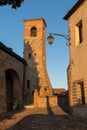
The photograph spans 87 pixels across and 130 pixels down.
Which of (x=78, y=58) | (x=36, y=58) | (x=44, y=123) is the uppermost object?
(x=36, y=58)

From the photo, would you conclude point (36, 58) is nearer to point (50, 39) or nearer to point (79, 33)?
point (79, 33)

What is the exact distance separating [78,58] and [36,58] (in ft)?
96.3

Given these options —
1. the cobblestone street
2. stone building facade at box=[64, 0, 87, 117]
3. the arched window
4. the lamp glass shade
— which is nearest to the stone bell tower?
the arched window

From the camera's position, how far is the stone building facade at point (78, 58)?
13555 mm

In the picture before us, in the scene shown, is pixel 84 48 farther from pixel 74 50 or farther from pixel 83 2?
pixel 83 2

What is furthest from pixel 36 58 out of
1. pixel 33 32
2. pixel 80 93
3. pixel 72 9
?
pixel 80 93

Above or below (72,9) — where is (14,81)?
below

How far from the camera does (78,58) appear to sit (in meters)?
14.3

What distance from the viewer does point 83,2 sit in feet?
45.3

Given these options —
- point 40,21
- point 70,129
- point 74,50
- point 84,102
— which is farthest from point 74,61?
point 40,21

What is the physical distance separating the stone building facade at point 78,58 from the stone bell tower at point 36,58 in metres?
24.0

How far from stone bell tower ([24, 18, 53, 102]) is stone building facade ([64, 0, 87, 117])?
2402 cm

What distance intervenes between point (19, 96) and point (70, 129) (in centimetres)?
1454

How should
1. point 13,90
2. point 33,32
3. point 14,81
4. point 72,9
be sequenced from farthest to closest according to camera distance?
point 33,32 < point 13,90 < point 14,81 < point 72,9
